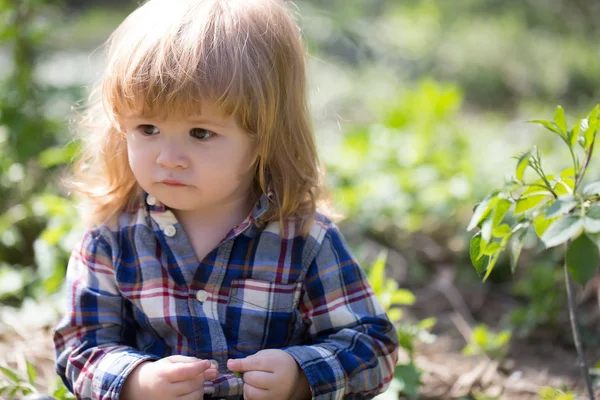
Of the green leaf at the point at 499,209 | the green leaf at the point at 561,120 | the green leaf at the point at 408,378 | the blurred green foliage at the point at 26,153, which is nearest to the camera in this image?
the green leaf at the point at 499,209

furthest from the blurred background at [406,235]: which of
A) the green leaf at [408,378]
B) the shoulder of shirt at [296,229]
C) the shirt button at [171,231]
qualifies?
the shirt button at [171,231]

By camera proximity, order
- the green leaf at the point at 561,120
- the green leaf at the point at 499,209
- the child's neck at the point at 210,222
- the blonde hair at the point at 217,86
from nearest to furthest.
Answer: the green leaf at the point at 499,209
the green leaf at the point at 561,120
the blonde hair at the point at 217,86
the child's neck at the point at 210,222

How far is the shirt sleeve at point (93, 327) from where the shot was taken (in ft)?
5.62

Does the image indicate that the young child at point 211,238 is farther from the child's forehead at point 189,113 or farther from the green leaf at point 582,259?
the green leaf at point 582,259

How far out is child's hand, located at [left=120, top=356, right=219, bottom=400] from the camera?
1607mm

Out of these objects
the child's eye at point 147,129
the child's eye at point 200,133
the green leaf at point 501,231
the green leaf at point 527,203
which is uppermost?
the child's eye at point 147,129

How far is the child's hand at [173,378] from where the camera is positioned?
161 centimetres

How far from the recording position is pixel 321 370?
171 centimetres

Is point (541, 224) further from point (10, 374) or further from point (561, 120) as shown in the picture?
point (10, 374)

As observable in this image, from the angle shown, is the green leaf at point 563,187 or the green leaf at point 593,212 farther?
the green leaf at point 563,187

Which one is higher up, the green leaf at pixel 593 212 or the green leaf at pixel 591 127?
the green leaf at pixel 591 127

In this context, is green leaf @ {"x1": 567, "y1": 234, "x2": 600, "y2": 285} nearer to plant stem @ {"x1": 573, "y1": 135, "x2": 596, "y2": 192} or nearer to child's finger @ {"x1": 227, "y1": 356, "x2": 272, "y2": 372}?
plant stem @ {"x1": 573, "y1": 135, "x2": 596, "y2": 192}

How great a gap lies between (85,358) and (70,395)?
308 millimetres

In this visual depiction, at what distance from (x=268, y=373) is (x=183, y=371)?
7.5 inches
